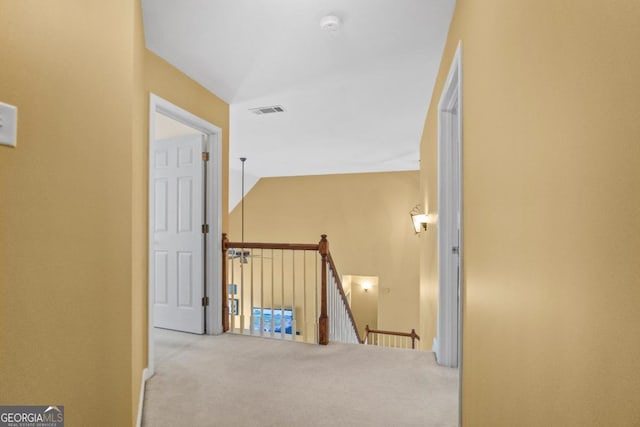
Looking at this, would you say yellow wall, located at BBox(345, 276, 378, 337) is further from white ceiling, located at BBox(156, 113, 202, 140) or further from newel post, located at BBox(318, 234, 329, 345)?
white ceiling, located at BBox(156, 113, 202, 140)

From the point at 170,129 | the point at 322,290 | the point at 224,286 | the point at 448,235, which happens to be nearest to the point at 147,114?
the point at 170,129

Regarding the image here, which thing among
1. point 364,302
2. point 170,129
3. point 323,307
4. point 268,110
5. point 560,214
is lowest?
point 364,302

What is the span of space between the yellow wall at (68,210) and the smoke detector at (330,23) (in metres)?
1.11

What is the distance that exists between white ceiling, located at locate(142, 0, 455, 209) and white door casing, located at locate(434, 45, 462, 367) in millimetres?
584

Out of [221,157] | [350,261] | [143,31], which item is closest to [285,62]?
[143,31]

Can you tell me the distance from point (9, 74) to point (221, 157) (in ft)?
8.06

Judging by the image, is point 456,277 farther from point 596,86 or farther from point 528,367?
point 596,86

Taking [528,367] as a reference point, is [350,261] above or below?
below

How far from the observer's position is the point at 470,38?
1570mm

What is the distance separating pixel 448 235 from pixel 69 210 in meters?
2.33

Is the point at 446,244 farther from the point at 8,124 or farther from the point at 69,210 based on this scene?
the point at 8,124

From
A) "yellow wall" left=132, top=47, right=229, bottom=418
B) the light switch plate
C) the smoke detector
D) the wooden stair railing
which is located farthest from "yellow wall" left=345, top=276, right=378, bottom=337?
the light switch plate

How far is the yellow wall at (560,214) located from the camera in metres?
0.54

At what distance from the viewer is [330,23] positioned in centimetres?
210
